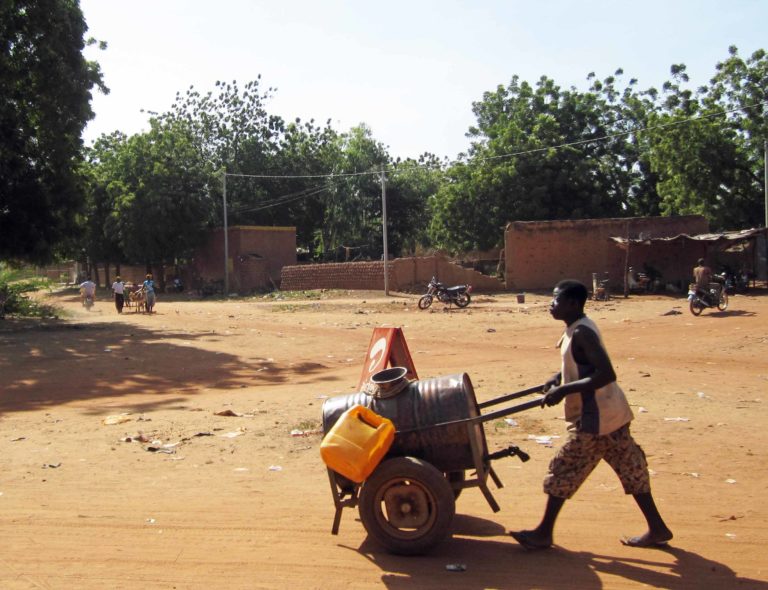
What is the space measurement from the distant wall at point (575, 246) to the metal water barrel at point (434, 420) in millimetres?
28653

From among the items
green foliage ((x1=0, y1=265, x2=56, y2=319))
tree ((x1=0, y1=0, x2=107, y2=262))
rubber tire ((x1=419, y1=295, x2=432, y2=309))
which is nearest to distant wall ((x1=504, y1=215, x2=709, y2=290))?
rubber tire ((x1=419, y1=295, x2=432, y2=309))

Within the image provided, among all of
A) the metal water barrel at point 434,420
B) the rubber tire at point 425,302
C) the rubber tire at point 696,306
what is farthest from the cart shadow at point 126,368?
the rubber tire at point 696,306

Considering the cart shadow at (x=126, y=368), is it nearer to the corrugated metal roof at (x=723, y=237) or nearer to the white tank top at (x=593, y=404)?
the white tank top at (x=593, y=404)

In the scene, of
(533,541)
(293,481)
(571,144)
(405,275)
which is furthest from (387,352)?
(571,144)

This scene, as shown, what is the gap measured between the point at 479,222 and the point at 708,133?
39.3ft

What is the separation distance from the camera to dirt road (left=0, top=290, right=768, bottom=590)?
4387 millimetres

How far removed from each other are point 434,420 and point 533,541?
0.88 m

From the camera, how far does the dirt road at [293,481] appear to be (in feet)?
14.4

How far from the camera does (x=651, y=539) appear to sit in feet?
15.1

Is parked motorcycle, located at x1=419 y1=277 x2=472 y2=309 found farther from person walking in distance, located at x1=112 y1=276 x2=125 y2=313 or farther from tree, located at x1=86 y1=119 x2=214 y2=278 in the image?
tree, located at x1=86 y1=119 x2=214 y2=278

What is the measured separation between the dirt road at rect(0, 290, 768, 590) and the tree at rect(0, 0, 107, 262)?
699cm

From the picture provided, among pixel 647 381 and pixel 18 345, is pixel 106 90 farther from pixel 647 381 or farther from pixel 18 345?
pixel 647 381

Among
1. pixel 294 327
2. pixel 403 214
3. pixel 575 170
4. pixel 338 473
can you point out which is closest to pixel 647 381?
pixel 338 473

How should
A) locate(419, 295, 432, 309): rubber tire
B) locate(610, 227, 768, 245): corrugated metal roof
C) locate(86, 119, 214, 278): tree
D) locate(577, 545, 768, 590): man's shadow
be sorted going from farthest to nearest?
locate(86, 119, 214, 278): tree, locate(419, 295, 432, 309): rubber tire, locate(610, 227, 768, 245): corrugated metal roof, locate(577, 545, 768, 590): man's shadow
